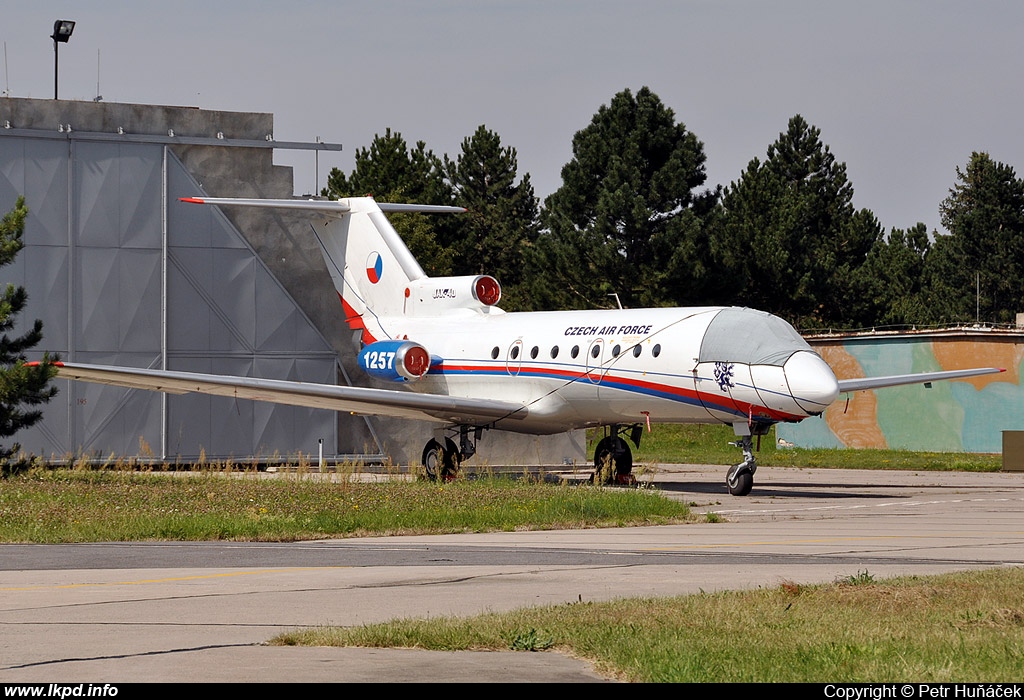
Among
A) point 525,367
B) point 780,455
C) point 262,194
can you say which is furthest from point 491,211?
point 525,367

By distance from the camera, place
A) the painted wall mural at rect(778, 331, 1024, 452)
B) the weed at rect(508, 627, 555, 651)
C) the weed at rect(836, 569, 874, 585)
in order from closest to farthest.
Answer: the weed at rect(508, 627, 555, 651)
the weed at rect(836, 569, 874, 585)
the painted wall mural at rect(778, 331, 1024, 452)

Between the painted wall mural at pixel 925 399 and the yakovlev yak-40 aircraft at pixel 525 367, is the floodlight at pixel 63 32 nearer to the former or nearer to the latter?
the yakovlev yak-40 aircraft at pixel 525 367

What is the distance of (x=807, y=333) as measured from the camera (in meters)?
58.9

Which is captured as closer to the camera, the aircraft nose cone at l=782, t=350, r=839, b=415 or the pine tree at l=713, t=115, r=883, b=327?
the aircraft nose cone at l=782, t=350, r=839, b=415

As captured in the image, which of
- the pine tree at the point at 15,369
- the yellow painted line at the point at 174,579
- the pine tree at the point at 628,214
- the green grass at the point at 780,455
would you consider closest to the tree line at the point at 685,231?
the pine tree at the point at 628,214

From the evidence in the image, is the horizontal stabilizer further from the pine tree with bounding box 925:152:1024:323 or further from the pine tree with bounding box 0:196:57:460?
the pine tree with bounding box 925:152:1024:323

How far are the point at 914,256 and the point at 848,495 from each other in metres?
61.6

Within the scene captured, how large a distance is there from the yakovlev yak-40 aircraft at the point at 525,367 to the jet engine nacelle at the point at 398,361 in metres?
0.04

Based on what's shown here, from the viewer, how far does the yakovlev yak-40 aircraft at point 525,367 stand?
25.5 m

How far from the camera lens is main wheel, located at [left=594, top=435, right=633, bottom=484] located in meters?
29.7

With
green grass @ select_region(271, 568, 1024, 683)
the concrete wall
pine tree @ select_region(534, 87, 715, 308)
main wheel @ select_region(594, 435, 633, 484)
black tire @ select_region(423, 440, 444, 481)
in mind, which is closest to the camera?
green grass @ select_region(271, 568, 1024, 683)

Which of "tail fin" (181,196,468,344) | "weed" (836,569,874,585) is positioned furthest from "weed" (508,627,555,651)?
"tail fin" (181,196,468,344)

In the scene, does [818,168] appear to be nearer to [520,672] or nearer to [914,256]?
[914,256]

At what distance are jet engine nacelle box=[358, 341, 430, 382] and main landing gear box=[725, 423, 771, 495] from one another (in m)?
8.25
